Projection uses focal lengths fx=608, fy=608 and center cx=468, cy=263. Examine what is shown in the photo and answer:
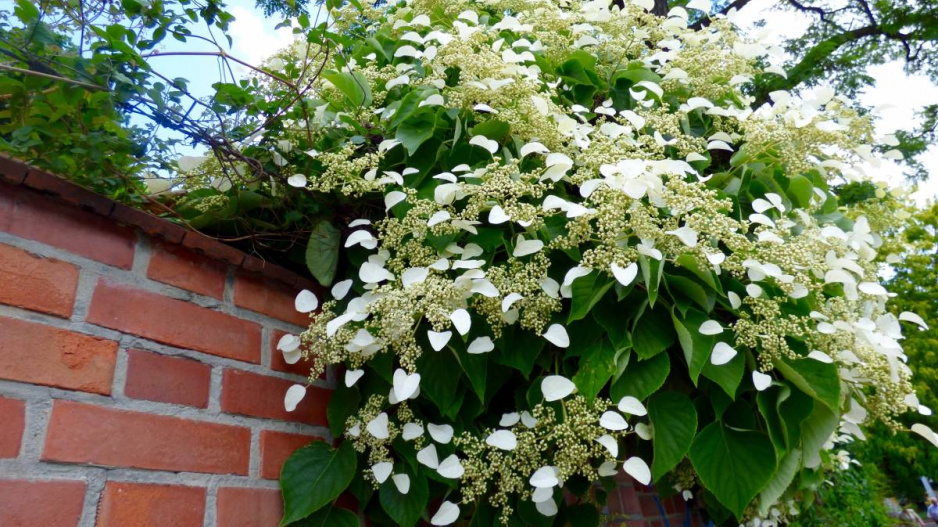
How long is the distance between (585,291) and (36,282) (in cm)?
66

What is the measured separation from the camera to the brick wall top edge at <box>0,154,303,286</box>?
650mm

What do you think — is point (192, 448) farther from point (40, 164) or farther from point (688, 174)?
point (688, 174)

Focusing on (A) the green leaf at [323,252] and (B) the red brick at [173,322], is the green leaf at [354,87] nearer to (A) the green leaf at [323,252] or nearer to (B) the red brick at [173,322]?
(A) the green leaf at [323,252]

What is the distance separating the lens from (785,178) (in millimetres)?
1103

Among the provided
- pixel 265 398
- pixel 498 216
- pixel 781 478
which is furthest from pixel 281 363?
pixel 781 478

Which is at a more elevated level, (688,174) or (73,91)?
(73,91)

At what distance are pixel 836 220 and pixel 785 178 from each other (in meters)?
0.16

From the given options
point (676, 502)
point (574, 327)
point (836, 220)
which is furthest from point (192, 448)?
point (676, 502)

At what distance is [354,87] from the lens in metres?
1.05

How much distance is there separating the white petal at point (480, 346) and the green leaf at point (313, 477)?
246 mm

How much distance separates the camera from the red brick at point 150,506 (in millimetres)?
675

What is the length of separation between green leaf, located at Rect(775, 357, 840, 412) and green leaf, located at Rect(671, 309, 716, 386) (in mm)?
101

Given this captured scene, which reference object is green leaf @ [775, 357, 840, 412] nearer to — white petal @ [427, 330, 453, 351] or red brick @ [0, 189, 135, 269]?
white petal @ [427, 330, 453, 351]

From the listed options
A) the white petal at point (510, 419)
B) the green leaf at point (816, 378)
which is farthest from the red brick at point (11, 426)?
the green leaf at point (816, 378)
